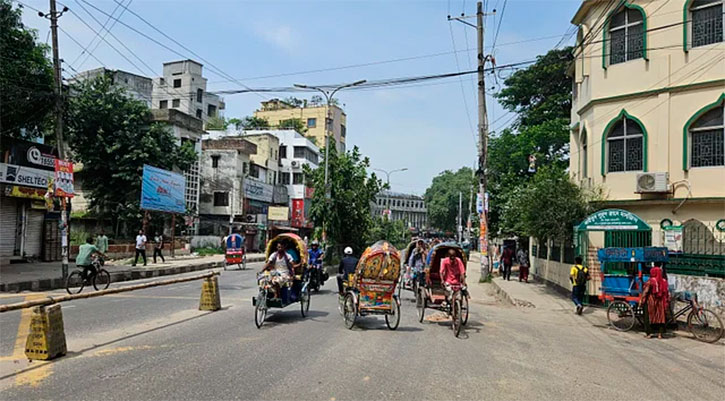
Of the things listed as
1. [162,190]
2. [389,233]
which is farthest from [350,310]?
[389,233]

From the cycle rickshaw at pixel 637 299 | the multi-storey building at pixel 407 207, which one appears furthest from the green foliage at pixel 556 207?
the multi-storey building at pixel 407 207

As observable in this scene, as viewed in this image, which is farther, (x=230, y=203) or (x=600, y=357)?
(x=230, y=203)

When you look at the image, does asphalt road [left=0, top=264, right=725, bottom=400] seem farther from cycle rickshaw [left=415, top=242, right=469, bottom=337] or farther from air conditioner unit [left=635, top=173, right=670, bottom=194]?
air conditioner unit [left=635, top=173, right=670, bottom=194]

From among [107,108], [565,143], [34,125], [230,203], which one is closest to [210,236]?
[230,203]

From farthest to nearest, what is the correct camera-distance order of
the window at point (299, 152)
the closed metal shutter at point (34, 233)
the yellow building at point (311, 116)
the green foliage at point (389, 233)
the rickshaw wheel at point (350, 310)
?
1. the yellow building at point (311, 116)
2. the window at point (299, 152)
3. the green foliage at point (389, 233)
4. the closed metal shutter at point (34, 233)
5. the rickshaw wheel at point (350, 310)

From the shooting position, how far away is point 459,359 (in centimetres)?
797

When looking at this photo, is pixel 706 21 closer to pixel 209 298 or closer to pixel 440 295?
pixel 440 295

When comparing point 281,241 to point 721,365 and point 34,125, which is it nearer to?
point 721,365

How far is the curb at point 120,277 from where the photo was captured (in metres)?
16.6

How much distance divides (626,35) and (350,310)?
42.6 feet

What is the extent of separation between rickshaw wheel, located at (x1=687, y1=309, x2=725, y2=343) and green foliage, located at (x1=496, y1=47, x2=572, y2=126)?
80.4 feet

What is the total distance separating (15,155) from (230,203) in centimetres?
2275

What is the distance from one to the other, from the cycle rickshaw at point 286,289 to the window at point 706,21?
12914mm

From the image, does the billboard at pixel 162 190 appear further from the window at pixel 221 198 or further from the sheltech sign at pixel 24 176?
the window at pixel 221 198
